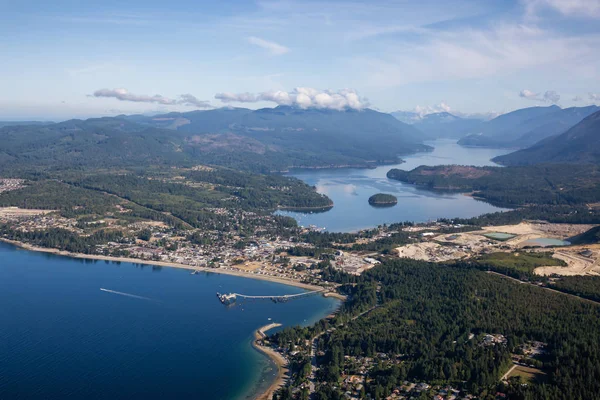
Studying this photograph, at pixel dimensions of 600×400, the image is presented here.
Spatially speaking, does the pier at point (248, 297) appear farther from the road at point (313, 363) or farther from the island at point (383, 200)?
the island at point (383, 200)

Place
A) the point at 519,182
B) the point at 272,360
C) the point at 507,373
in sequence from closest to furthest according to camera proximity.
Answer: the point at 507,373 < the point at 272,360 < the point at 519,182

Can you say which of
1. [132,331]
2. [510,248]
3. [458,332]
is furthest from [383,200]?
[132,331]

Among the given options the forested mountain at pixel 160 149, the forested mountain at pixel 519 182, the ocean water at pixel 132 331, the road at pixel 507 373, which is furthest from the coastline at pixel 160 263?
the forested mountain at pixel 160 149

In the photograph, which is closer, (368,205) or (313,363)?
(313,363)

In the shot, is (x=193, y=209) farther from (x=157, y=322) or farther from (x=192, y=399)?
(x=192, y=399)

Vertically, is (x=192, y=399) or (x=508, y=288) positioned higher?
(x=508, y=288)

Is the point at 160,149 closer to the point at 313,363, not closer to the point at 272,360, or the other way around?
the point at 272,360

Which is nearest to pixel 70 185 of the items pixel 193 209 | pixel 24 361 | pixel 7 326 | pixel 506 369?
pixel 193 209
